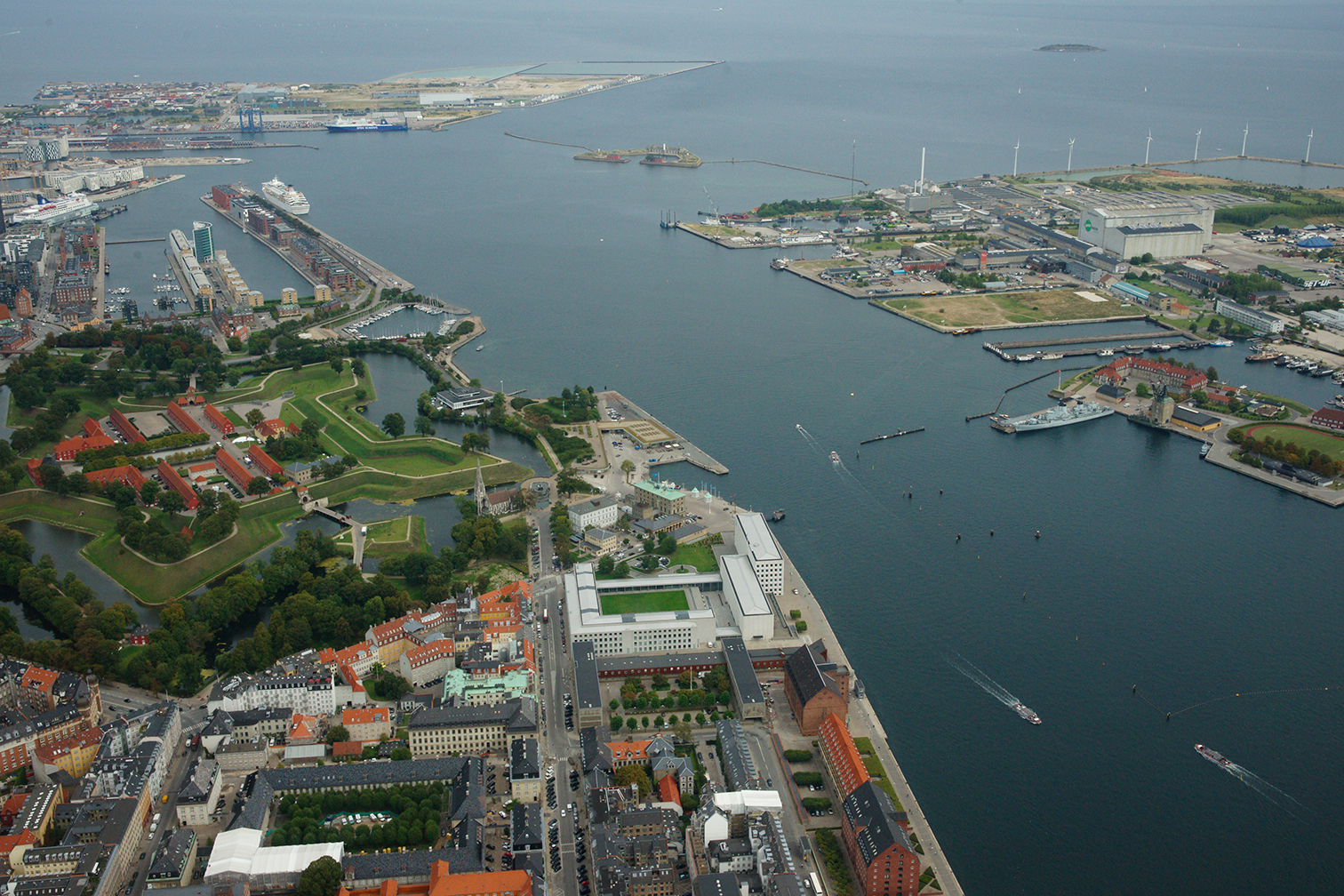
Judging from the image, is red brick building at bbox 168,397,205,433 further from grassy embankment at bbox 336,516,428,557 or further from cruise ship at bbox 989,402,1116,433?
cruise ship at bbox 989,402,1116,433

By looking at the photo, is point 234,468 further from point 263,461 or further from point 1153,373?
point 1153,373

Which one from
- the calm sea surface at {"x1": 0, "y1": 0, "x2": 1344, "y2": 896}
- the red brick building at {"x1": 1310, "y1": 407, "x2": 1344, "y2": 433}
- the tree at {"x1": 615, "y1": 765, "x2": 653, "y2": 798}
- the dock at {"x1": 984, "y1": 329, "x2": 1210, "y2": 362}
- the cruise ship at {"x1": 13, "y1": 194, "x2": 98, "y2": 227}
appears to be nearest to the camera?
the tree at {"x1": 615, "y1": 765, "x2": 653, "y2": 798}

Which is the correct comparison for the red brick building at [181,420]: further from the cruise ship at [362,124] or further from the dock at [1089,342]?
the cruise ship at [362,124]

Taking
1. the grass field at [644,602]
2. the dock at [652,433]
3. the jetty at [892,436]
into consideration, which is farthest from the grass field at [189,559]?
the jetty at [892,436]

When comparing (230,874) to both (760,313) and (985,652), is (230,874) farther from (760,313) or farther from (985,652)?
(760,313)

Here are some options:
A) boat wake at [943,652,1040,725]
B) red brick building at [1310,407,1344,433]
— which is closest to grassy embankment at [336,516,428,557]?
boat wake at [943,652,1040,725]

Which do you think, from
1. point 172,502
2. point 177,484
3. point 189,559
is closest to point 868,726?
point 189,559
